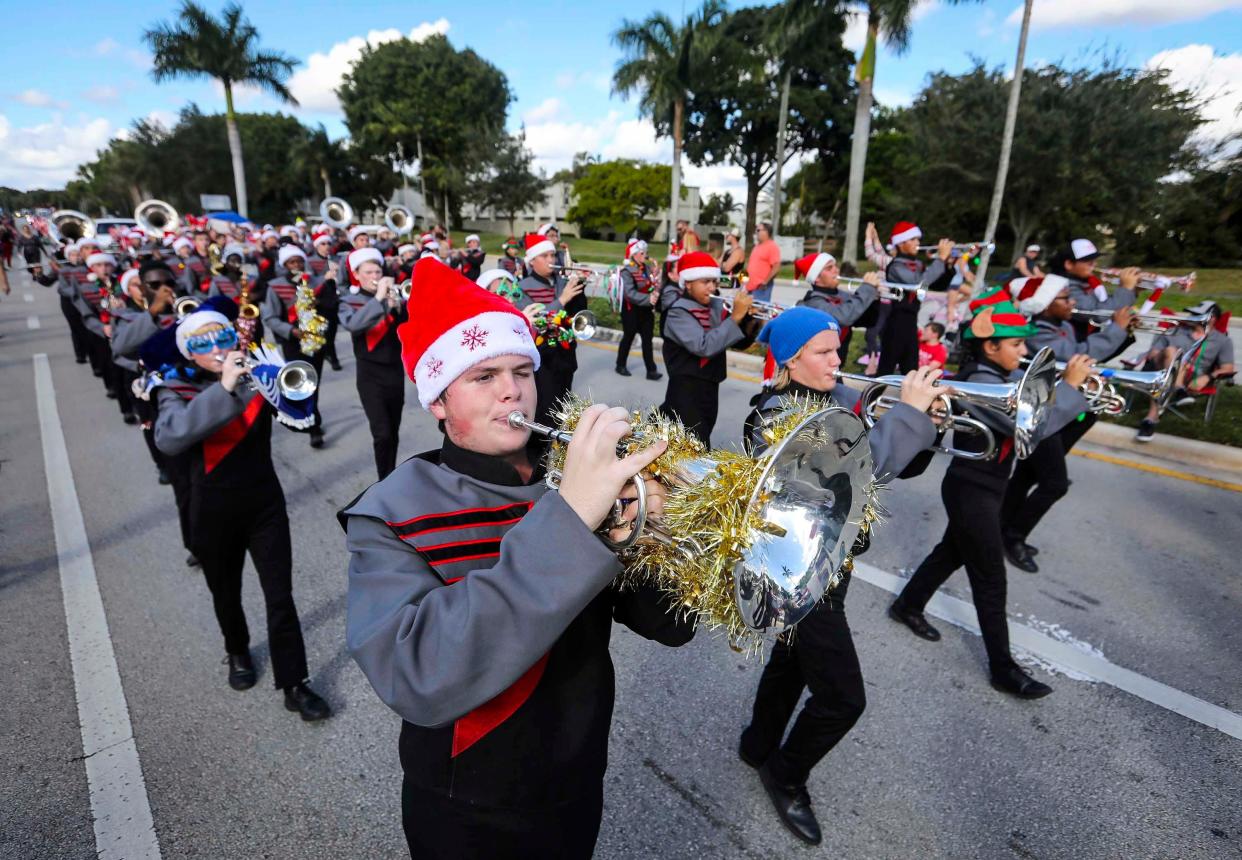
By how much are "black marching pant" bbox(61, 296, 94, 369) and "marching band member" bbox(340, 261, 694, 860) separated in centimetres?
1269

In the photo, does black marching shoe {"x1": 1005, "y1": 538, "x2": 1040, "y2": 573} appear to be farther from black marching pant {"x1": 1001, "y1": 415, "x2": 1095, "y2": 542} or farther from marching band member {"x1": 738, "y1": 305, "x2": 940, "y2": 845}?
marching band member {"x1": 738, "y1": 305, "x2": 940, "y2": 845}

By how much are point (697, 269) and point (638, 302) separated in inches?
151

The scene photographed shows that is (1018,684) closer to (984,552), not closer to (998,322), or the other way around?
(984,552)

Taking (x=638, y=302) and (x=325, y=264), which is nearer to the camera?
(x=638, y=302)

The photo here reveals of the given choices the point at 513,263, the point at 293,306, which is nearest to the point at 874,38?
the point at 513,263

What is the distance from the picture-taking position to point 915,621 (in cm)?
401

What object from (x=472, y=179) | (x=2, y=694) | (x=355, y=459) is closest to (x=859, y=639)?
(x=2, y=694)

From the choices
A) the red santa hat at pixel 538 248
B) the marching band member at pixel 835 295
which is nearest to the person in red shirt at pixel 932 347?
the marching band member at pixel 835 295

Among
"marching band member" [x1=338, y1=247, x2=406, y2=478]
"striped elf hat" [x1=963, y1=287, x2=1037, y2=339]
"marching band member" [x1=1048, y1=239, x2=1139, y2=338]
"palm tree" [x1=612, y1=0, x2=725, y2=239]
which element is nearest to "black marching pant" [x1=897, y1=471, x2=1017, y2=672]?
"striped elf hat" [x1=963, y1=287, x2=1037, y2=339]

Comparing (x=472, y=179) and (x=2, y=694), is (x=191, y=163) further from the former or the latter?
(x=2, y=694)

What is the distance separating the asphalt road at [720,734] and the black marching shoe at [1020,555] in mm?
112

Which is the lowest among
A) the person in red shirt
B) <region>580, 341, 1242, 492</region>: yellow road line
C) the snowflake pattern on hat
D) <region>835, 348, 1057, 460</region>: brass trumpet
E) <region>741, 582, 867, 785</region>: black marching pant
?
<region>580, 341, 1242, 492</region>: yellow road line

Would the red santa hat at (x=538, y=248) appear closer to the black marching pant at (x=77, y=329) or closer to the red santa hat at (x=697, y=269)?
the red santa hat at (x=697, y=269)

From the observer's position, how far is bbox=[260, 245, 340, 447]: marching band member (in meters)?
8.21
